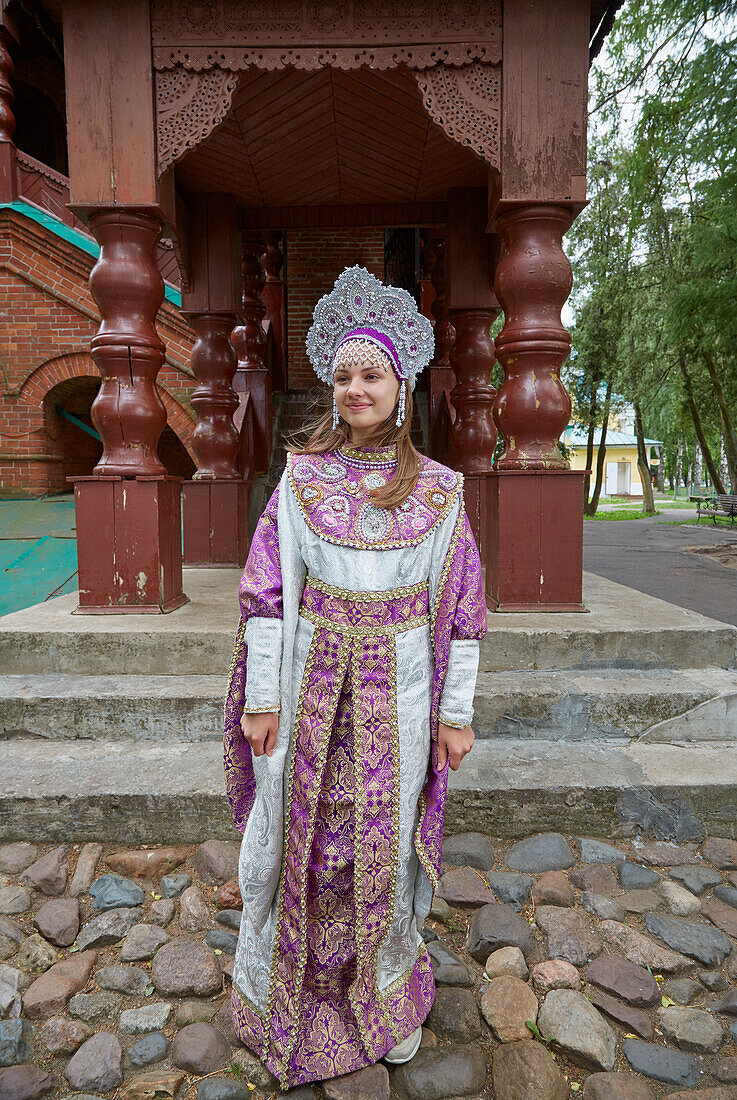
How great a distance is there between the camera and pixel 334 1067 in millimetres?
1700

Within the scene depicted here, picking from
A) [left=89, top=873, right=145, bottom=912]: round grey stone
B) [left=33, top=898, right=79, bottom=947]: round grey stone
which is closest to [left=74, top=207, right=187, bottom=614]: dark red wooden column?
[left=89, top=873, right=145, bottom=912]: round grey stone

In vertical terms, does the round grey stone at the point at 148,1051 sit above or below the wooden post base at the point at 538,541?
below

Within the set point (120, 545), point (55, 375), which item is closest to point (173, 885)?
point (120, 545)

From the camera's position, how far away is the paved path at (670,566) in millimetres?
6941

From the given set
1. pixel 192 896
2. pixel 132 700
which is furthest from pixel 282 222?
pixel 192 896

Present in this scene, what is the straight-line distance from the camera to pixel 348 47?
3.64 m

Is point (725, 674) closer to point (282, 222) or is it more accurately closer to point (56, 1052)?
point (56, 1052)

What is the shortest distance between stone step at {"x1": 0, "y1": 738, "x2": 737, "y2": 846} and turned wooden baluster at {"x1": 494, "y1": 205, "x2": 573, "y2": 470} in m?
1.69

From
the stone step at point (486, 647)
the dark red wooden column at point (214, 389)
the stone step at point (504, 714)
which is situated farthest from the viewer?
the dark red wooden column at point (214, 389)

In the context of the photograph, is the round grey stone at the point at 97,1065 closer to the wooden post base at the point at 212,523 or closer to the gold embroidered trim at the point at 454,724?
A: the gold embroidered trim at the point at 454,724

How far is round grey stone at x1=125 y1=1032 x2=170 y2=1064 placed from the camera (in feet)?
5.73

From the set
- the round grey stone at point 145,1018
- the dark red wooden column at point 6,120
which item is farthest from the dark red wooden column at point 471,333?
the dark red wooden column at point 6,120

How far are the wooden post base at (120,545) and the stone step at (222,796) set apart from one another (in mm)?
1141

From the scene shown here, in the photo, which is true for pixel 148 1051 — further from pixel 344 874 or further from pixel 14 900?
pixel 14 900
